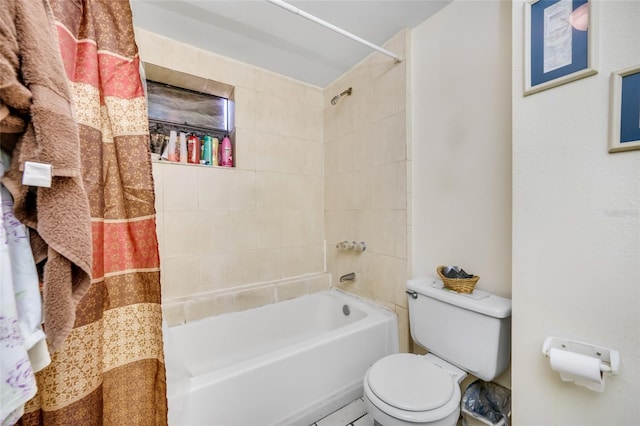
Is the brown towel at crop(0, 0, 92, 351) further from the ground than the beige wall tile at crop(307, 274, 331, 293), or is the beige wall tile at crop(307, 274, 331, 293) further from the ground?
the brown towel at crop(0, 0, 92, 351)

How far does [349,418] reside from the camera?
Result: 1413 millimetres

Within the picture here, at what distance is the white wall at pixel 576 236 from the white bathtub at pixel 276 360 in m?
0.79

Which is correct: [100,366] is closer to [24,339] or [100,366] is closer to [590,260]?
[24,339]

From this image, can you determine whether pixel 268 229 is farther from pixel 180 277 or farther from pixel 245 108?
pixel 245 108

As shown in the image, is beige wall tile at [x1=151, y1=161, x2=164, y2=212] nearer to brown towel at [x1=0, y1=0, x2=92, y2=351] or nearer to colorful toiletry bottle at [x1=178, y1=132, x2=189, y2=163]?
colorful toiletry bottle at [x1=178, y1=132, x2=189, y2=163]

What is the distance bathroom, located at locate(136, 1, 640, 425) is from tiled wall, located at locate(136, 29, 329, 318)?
0.01 m

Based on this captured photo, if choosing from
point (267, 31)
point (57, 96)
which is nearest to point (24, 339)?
point (57, 96)

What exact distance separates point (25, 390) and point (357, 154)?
1.92 m

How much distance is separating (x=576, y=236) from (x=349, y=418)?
1.40 m

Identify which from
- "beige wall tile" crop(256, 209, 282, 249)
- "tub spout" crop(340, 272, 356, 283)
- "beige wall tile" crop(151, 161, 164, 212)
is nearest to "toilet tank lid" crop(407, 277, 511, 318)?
"tub spout" crop(340, 272, 356, 283)

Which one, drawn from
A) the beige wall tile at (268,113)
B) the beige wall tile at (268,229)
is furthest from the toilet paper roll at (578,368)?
the beige wall tile at (268,113)

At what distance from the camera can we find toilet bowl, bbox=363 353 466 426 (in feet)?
3.13

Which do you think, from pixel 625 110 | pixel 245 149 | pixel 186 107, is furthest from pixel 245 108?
pixel 625 110

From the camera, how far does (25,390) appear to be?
0.47 metres
